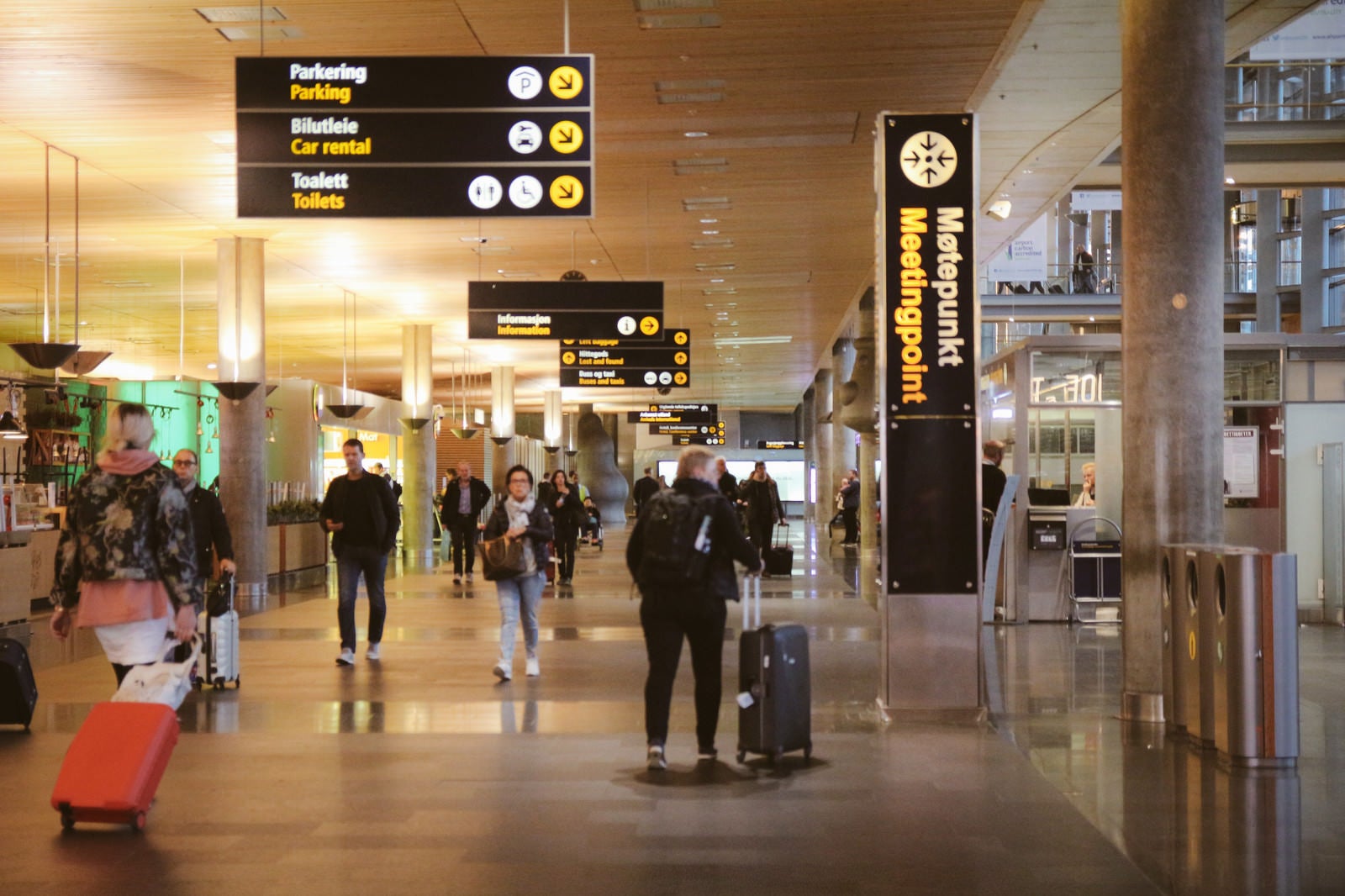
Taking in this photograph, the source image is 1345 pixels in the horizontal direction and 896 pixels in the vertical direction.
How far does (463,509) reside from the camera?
20578 mm

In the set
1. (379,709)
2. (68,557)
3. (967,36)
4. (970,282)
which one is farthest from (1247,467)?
→ (68,557)

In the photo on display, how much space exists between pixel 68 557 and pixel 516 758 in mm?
2372

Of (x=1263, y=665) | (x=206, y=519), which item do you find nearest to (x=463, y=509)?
(x=206, y=519)

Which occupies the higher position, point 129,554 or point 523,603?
point 129,554

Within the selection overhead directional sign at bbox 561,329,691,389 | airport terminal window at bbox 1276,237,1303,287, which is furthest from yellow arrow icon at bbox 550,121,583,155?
airport terminal window at bbox 1276,237,1303,287

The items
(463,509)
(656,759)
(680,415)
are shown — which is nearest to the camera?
(656,759)

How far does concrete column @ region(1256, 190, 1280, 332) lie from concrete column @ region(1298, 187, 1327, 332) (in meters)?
1.45

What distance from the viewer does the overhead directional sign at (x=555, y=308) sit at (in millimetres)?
16125

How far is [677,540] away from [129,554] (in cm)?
249

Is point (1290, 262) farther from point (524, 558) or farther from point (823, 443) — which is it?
point (524, 558)

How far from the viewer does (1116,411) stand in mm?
14984

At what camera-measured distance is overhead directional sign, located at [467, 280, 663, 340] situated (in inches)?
635

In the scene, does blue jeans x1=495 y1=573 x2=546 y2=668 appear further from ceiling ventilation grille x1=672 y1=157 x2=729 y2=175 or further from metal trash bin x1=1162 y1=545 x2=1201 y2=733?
ceiling ventilation grille x1=672 y1=157 x2=729 y2=175

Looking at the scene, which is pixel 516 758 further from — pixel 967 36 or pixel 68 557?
pixel 967 36
